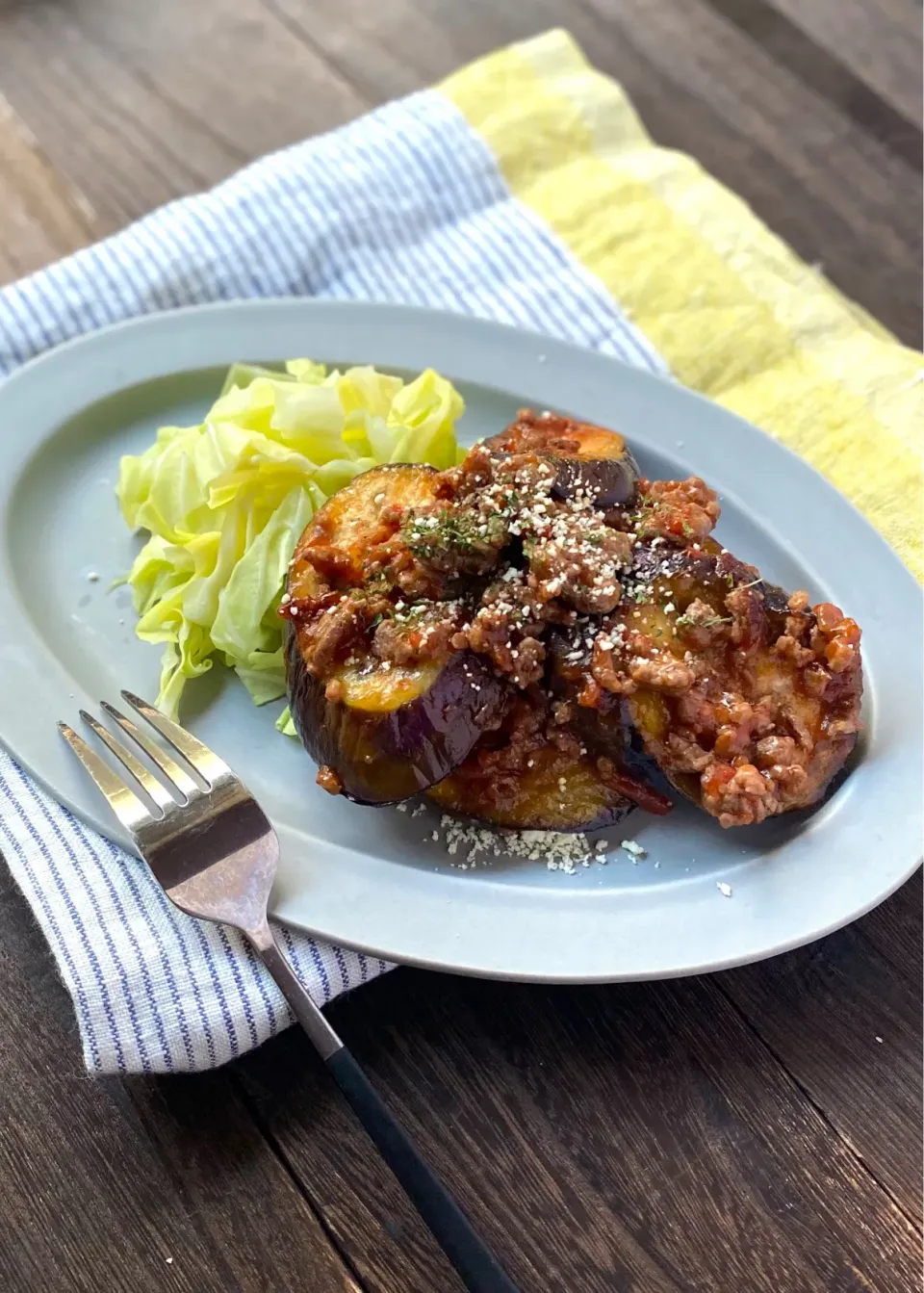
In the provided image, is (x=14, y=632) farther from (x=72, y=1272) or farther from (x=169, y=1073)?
(x=72, y=1272)

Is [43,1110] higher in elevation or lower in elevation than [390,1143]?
lower

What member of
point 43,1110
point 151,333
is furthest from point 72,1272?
point 151,333

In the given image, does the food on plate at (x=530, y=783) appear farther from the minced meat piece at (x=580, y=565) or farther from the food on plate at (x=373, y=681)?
the minced meat piece at (x=580, y=565)

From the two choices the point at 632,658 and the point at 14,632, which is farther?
the point at 14,632

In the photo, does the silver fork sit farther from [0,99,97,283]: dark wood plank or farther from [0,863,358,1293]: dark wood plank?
[0,99,97,283]: dark wood plank

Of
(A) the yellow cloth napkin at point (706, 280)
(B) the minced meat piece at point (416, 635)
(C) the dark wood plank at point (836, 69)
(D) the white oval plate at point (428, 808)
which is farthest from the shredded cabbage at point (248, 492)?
(C) the dark wood plank at point (836, 69)

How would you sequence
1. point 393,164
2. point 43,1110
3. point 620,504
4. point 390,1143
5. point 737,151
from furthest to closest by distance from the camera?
1. point 737,151
2. point 393,164
3. point 620,504
4. point 43,1110
5. point 390,1143
